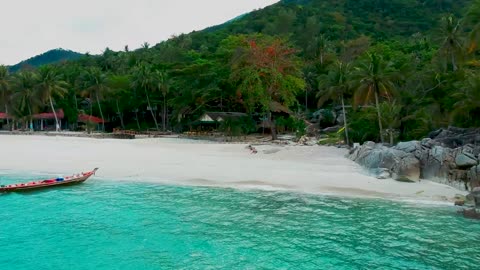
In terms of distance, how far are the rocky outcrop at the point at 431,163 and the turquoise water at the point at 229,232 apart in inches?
184

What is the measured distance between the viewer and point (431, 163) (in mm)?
23812

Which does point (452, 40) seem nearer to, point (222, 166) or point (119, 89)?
point (222, 166)

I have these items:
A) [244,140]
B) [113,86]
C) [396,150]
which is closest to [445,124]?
[396,150]

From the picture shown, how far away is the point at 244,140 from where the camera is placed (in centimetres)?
4603

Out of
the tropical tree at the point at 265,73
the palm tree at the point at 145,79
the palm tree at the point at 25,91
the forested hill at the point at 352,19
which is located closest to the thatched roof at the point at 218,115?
the tropical tree at the point at 265,73

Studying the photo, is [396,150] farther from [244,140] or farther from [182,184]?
[244,140]

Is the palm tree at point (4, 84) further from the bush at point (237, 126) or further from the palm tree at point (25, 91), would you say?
the bush at point (237, 126)

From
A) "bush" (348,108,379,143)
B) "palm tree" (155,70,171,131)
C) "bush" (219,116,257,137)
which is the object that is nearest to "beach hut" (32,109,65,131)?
"palm tree" (155,70,171,131)

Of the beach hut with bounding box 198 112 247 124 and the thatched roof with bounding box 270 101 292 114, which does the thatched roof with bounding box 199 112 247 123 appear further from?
the thatched roof with bounding box 270 101 292 114

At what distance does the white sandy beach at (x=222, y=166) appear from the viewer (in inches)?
867

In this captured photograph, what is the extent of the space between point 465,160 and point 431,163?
1.85 metres

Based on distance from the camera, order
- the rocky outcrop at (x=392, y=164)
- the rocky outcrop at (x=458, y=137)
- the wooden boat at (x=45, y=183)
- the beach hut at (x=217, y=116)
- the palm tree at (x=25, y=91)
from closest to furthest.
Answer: the wooden boat at (x=45, y=183) → the rocky outcrop at (x=392, y=164) → the rocky outcrop at (x=458, y=137) → the beach hut at (x=217, y=116) → the palm tree at (x=25, y=91)

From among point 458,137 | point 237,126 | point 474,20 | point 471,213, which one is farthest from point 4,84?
point 471,213

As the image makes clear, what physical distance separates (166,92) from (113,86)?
12.4m
